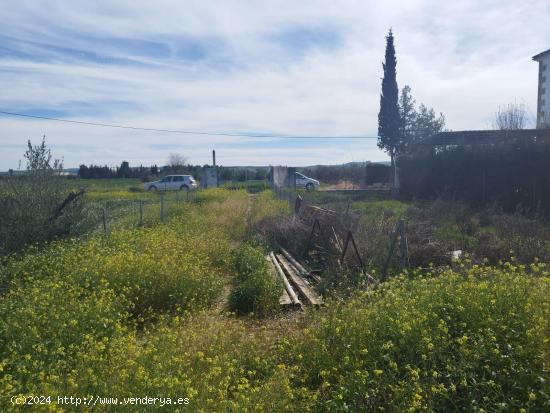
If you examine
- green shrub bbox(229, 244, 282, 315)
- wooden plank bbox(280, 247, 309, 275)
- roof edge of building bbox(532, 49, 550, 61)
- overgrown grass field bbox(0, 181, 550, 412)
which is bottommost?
wooden plank bbox(280, 247, 309, 275)

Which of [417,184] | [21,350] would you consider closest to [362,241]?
[21,350]

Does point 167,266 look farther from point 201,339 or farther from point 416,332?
point 416,332

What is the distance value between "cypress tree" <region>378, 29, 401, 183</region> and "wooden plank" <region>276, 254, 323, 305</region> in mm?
31507

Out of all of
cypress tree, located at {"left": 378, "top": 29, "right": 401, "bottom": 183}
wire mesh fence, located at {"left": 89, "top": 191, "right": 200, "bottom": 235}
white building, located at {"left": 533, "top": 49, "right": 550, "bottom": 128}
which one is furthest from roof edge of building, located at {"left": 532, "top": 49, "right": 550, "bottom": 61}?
wire mesh fence, located at {"left": 89, "top": 191, "right": 200, "bottom": 235}

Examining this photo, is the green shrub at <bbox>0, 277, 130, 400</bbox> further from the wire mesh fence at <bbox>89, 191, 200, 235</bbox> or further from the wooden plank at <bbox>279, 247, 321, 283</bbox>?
the wire mesh fence at <bbox>89, 191, 200, 235</bbox>

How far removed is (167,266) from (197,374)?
9.64 feet

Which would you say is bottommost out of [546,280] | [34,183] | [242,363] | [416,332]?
[242,363]

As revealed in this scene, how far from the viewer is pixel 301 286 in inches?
276

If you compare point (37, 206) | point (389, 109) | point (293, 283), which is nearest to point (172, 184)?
point (389, 109)

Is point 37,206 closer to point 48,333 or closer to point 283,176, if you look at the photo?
point 48,333

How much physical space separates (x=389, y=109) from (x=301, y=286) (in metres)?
Result: 34.0

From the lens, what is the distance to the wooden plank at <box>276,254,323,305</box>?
6221 millimetres

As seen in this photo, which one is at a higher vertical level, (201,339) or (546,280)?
(546,280)

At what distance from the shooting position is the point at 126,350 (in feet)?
13.1
